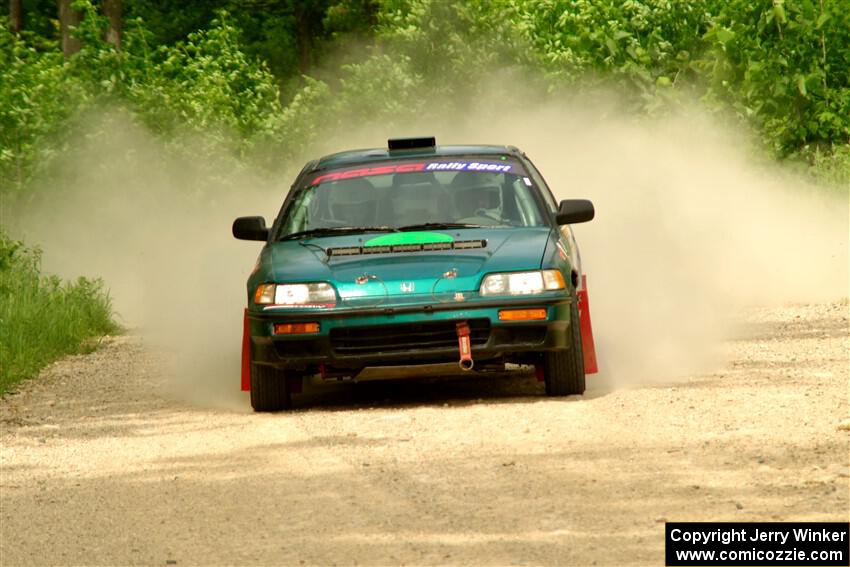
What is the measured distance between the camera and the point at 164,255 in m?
25.7

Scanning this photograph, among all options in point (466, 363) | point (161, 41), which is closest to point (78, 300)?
point (466, 363)

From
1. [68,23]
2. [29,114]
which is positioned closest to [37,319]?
[29,114]

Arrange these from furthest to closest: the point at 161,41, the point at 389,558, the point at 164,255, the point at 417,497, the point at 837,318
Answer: the point at 161,41, the point at 164,255, the point at 837,318, the point at 417,497, the point at 389,558

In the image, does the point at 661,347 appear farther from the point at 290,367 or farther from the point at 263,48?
the point at 263,48

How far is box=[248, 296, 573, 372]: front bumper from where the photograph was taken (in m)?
10.8

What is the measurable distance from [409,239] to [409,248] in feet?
0.55

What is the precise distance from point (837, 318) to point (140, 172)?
13836mm

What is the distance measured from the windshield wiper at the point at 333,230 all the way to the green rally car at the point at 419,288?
1 cm

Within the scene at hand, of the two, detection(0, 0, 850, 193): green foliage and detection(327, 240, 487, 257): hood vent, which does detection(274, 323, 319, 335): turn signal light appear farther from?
detection(0, 0, 850, 193): green foliage

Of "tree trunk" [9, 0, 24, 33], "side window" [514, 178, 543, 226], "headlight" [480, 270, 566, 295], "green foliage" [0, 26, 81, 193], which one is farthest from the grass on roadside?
"tree trunk" [9, 0, 24, 33]

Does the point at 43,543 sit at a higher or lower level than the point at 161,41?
lower

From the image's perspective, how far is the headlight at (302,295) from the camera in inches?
430

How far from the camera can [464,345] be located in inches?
425

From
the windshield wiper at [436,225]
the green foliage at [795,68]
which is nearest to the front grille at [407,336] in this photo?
the windshield wiper at [436,225]
